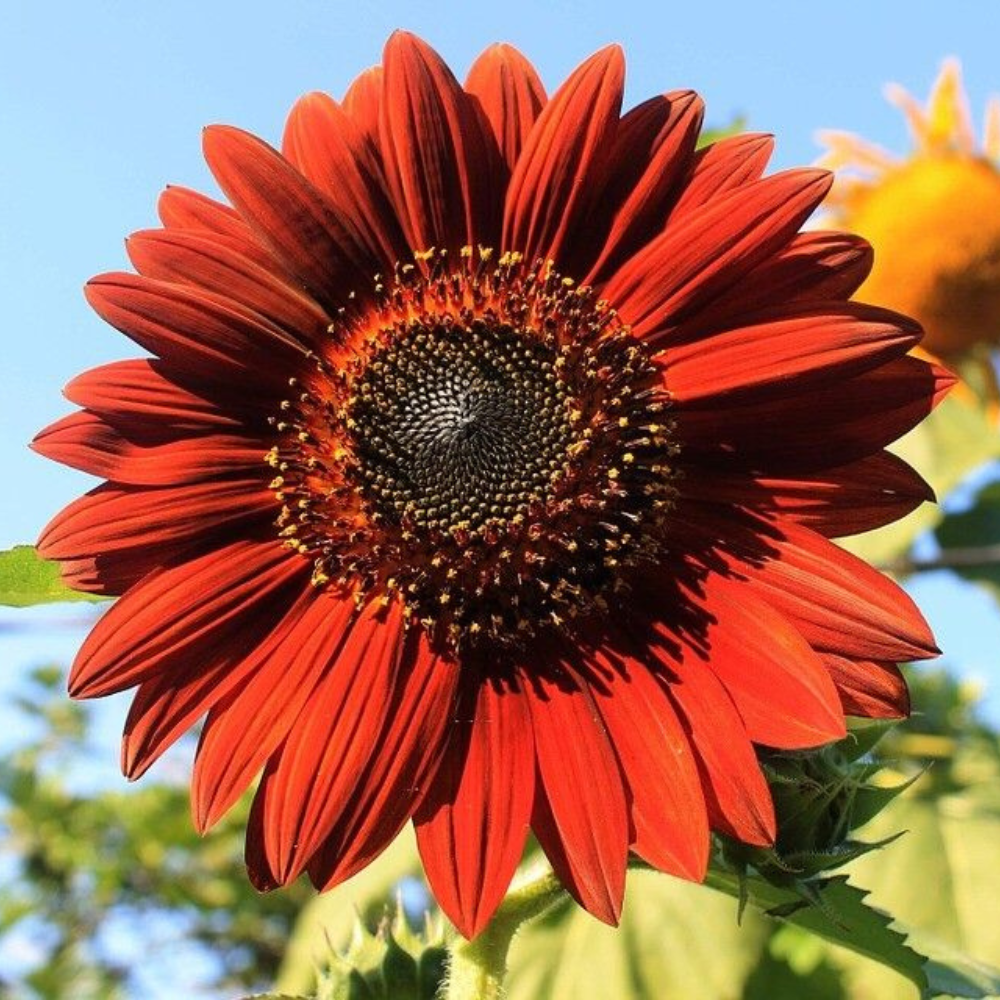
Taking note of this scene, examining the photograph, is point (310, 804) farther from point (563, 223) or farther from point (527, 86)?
point (527, 86)

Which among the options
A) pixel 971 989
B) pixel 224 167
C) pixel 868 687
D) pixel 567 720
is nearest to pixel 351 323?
pixel 224 167

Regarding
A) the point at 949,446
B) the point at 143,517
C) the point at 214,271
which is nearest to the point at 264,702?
the point at 143,517

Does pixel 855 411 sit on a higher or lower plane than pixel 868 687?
higher

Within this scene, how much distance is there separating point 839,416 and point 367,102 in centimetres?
61

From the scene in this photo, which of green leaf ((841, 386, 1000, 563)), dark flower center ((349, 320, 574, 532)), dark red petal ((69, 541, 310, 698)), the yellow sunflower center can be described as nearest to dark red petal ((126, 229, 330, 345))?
dark flower center ((349, 320, 574, 532))

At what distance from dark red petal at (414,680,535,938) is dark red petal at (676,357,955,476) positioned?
1.20ft

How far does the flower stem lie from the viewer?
1496mm

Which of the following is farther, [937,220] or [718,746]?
[937,220]

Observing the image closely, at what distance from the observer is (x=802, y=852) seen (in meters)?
1.39

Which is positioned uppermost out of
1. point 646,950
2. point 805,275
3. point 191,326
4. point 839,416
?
point 805,275

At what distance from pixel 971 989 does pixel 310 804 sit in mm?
880

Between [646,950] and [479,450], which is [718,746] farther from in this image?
[646,950]

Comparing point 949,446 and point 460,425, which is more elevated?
point 460,425

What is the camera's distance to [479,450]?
5.16 feet
